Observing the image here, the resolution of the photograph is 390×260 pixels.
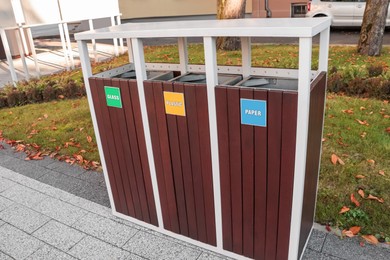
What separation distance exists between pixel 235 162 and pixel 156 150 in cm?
67

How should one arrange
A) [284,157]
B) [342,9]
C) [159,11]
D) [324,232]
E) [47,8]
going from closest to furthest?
[284,157], [324,232], [47,8], [342,9], [159,11]

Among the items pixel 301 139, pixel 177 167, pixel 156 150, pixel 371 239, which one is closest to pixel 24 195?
pixel 156 150

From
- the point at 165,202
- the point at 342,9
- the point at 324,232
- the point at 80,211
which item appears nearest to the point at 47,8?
the point at 80,211

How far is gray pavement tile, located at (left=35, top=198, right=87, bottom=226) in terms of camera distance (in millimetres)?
3355

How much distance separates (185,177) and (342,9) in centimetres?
1279

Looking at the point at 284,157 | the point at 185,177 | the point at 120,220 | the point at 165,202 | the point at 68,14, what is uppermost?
the point at 68,14

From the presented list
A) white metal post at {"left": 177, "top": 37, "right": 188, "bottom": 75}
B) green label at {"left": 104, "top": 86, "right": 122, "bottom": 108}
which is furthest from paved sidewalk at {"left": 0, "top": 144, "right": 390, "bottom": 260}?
white metal post at {"left": 177, "top": 37, "right": 188, "bottom": 75}

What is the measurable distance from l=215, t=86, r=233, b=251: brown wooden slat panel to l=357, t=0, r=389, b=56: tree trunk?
676 centimetres

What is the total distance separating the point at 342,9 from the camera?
13148 mm

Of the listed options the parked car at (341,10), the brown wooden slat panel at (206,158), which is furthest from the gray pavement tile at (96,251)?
the parked car at (341,10)

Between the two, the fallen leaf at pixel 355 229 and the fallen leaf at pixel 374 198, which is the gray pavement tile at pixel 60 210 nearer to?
the fallen leaf at pixel 355 229

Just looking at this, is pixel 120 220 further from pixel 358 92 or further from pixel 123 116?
pixel 358 92

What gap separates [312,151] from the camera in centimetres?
238

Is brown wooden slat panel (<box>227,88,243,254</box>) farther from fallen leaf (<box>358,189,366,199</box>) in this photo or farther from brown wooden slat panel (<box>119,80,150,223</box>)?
fallen leaf (<box>358,189,366,199</box>)
